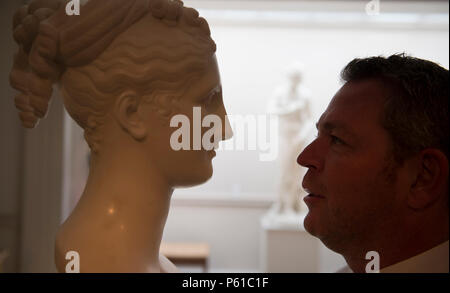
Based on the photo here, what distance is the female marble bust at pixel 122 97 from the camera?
113 cm

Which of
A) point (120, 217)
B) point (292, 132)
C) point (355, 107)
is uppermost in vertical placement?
point (292, 132)

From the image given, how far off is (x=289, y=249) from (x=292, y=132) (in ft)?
3.98

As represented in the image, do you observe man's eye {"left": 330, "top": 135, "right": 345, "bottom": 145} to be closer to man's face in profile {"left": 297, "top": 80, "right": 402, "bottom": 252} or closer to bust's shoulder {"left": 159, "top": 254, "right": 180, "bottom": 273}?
man's face in profile {"left": 297, "top": 80, "right": 402, "bottom": 252}

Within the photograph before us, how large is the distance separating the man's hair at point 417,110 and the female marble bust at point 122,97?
1.47 ft

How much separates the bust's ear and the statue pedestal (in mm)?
3310

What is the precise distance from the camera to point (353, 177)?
117 centimetres

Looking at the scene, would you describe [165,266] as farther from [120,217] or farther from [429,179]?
[429,179]

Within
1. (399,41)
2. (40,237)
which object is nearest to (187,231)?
(40,237)

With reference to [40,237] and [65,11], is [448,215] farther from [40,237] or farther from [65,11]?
[40,237]

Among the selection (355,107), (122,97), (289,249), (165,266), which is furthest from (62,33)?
(289,249)

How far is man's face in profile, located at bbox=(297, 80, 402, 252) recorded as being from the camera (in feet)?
3.81

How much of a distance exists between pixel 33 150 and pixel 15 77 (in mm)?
1827
